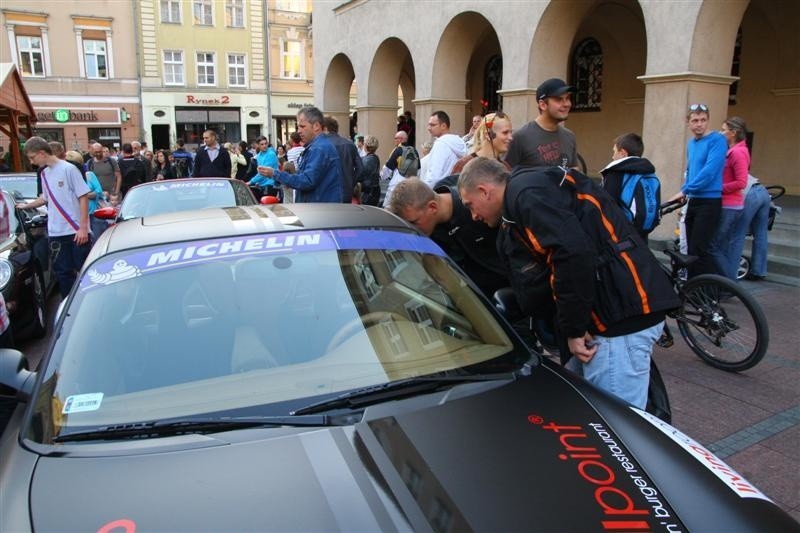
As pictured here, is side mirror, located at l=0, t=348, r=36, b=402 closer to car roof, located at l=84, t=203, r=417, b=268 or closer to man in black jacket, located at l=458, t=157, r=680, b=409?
car roof, located at l=84, t=203, r=417, b=268

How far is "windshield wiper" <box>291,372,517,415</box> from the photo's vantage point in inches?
74.0

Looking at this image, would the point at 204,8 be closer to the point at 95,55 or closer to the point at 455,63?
the point at 95,55

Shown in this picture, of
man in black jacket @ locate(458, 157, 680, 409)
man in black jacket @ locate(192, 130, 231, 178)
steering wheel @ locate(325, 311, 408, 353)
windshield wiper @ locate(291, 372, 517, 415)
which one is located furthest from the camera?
man in black jacket @ locate(192, 130, 231, 178)

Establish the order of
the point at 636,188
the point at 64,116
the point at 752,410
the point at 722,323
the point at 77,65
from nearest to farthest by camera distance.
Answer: the point at 752,410 → the point at 722,323 → the point at 636,188 → the point at 64,116 → the point at 77,65

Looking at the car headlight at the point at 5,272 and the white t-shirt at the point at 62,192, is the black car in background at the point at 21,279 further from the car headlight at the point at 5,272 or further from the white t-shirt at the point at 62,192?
the white t-shirt at the point at 62,192

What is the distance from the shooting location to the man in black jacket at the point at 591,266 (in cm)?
249

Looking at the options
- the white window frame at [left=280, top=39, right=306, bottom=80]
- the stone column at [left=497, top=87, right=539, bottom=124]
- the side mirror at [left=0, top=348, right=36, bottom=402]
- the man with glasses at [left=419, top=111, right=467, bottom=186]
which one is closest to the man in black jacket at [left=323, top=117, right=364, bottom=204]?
the man with glasses at [left=419, top=111, right=467, bottom=186]

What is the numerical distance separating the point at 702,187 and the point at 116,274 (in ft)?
17.9

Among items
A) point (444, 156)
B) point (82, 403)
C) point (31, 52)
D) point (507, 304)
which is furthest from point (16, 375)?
point (31, 52)

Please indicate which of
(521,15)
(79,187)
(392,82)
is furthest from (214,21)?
(79,187)

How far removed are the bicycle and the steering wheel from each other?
2.71m

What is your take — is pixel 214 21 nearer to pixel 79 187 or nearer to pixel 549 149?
pixel 79 187

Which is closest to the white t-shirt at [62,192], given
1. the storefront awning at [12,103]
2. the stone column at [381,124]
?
the storefront awning at [12,103]

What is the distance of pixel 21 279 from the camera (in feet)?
17.8
